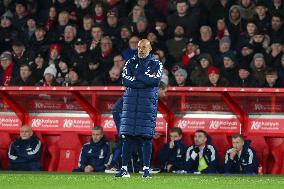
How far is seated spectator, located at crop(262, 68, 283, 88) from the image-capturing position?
20.5 meters

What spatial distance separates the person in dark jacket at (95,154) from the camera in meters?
20.1

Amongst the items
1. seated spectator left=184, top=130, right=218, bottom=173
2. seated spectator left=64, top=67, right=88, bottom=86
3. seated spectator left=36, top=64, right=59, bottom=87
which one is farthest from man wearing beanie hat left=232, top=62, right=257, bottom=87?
seated spectator left=36, top=64, right=59, bottom=87

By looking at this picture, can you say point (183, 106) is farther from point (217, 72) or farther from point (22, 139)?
point (22, 139)

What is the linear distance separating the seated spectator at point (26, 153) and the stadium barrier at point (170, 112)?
52 centimetres

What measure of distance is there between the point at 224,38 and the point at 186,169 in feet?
12.0

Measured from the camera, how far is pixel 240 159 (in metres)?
19.5

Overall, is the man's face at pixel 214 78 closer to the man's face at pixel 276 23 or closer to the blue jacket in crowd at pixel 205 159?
the blue jacket in crowd at pixel 205 159

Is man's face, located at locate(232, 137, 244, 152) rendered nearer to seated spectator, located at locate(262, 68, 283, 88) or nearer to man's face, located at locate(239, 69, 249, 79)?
seated spectator, located at locate(262, 68, 283, 88)

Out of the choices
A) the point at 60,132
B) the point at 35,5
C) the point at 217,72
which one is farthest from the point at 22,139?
the point at 35,5

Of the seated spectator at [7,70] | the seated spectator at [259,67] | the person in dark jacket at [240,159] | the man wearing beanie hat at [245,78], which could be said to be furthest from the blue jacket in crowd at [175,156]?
the seated spectator at [7,70]

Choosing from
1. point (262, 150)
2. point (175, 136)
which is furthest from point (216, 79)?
point (262, 150)

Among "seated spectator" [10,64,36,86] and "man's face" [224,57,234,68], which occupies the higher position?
"man's face" [224,57,234,68]

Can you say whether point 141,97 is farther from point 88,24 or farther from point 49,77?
point 88,24

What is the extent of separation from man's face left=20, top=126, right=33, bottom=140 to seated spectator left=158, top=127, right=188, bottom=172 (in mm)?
2551
